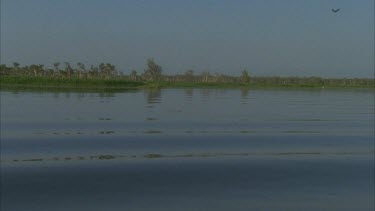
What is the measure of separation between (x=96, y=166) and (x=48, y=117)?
43.3 feet

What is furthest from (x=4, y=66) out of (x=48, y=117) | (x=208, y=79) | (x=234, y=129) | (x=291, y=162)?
(x=291, y=162)

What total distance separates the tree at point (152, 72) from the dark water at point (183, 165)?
341ft

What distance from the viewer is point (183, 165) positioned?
44.2 ft

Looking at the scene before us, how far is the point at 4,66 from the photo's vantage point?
112 m

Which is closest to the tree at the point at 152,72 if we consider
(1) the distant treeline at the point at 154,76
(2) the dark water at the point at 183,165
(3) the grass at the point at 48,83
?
(1) the distant treeline at the point at 154,76

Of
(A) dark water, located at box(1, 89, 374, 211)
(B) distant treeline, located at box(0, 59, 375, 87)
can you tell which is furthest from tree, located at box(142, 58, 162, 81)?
(A) dark water, located at box(1, 89, 374, 211)

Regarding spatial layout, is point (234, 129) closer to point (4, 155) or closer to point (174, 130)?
point (174, 130)

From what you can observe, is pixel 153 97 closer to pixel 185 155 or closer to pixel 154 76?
pixel 185 155

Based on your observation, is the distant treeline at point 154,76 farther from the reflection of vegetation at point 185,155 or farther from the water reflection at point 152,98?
the reflection of vegetation at point 185,155

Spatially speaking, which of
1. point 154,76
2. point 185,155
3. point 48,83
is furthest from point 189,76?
point 185,155

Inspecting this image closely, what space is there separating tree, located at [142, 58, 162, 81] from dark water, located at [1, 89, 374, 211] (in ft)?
341

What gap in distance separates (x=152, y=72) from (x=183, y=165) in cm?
11543

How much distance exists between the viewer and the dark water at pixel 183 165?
10.0 meters

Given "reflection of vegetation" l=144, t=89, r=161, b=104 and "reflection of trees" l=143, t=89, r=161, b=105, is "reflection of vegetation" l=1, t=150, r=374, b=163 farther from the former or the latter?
"reflection of vegetation" l=144, t=89, r=161, b=104
